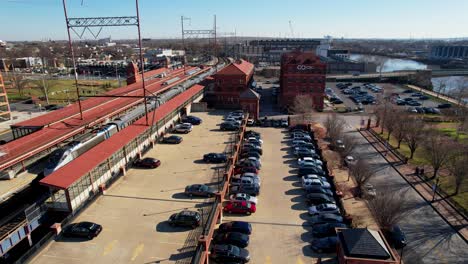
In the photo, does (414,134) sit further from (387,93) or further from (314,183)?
(387,93)

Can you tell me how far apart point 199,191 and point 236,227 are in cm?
344

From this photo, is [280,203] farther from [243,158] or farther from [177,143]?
[177,143]

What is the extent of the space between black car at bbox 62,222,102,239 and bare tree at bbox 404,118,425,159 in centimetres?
3132

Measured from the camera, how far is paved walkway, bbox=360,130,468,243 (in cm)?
2161

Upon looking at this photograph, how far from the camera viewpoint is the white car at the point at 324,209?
69.3 ft

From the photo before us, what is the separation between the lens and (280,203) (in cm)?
2283

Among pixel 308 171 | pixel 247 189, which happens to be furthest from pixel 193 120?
pixel 308 171

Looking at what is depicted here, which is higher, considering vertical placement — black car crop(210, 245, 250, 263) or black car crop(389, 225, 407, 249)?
black car crop(210, 245, 250, 263)

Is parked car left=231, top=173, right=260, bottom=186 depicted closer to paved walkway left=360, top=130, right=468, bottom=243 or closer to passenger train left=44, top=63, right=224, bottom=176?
passenger train left=44, top=63, right=224, bottom=176

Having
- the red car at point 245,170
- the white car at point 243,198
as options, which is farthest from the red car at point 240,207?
the red car at point 245,170

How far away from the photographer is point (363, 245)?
14680 millimetres

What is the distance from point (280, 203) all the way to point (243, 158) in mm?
8323

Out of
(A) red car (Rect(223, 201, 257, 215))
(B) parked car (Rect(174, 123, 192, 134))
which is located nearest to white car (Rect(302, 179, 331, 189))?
(A) red car (Rect(223, 201, 257, 215))

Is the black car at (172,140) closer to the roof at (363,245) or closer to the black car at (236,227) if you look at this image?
the black car at (236,227)
